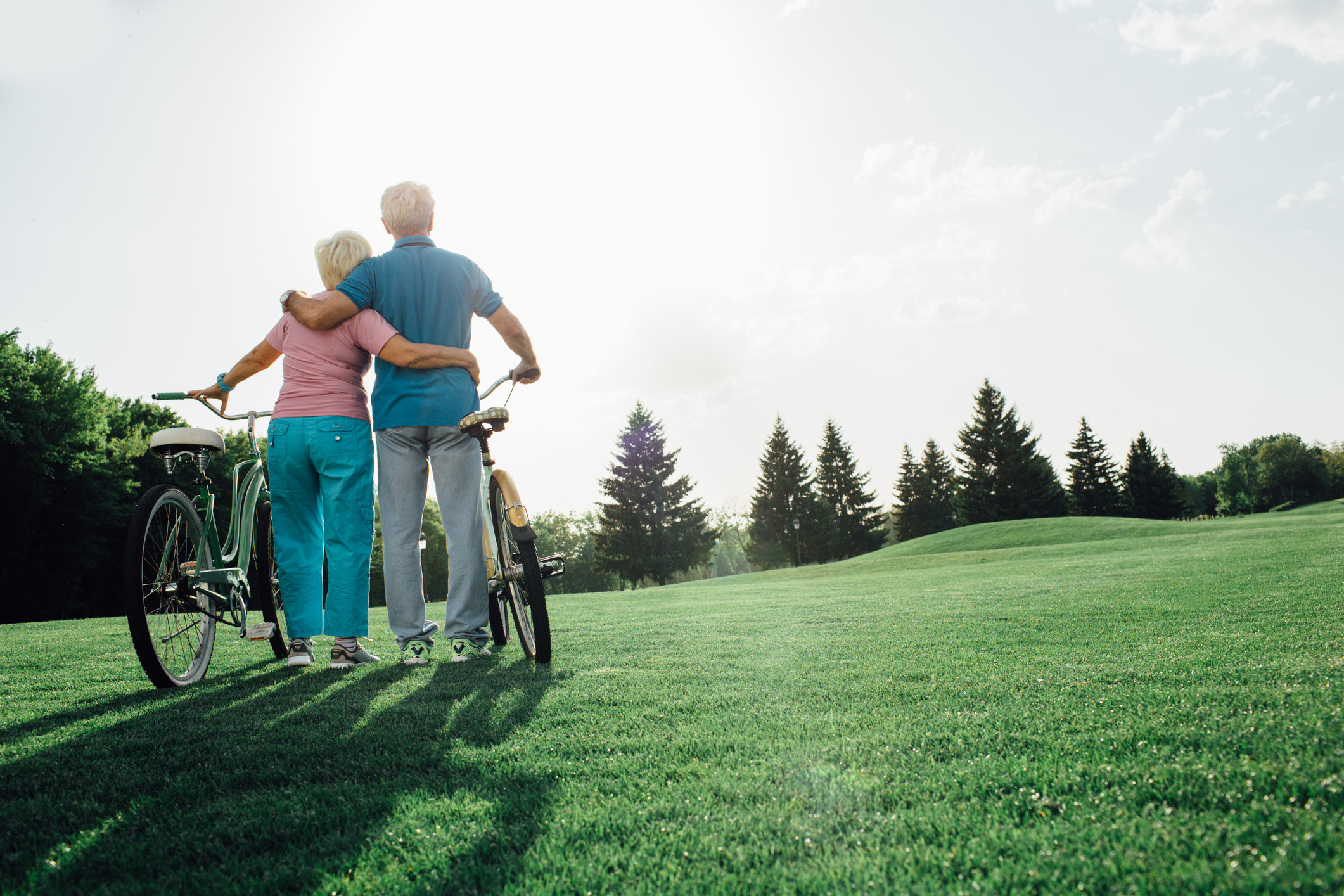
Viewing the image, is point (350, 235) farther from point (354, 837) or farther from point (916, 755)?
point (916, 755)

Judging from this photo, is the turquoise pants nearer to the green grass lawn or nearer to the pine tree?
the green grass lawn

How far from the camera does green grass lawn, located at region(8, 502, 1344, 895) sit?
1.30 metres

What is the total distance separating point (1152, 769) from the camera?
160 centimetres

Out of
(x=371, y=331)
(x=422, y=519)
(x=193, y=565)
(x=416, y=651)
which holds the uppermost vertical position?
(x=371, y=331)

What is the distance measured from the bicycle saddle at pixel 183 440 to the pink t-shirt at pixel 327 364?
349mm

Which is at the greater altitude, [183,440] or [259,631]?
[183,440]

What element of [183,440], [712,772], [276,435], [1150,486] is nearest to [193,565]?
[183,440]

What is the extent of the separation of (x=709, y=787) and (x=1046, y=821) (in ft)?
2.42

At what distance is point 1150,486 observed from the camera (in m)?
55.0

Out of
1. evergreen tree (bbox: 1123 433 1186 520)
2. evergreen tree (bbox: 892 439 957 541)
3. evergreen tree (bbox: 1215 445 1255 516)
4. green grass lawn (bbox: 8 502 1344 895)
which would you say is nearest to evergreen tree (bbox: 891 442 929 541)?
evergreen tree (bbox: 892 439 957 541)

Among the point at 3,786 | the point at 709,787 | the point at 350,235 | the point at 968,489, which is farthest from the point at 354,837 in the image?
the point at 968,489

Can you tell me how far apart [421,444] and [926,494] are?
193 feet

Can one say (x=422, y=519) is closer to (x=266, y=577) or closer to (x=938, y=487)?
(x=266, y=577)

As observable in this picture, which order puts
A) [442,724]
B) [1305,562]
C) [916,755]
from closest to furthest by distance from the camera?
[916,755], [442,724], [1305,562]
